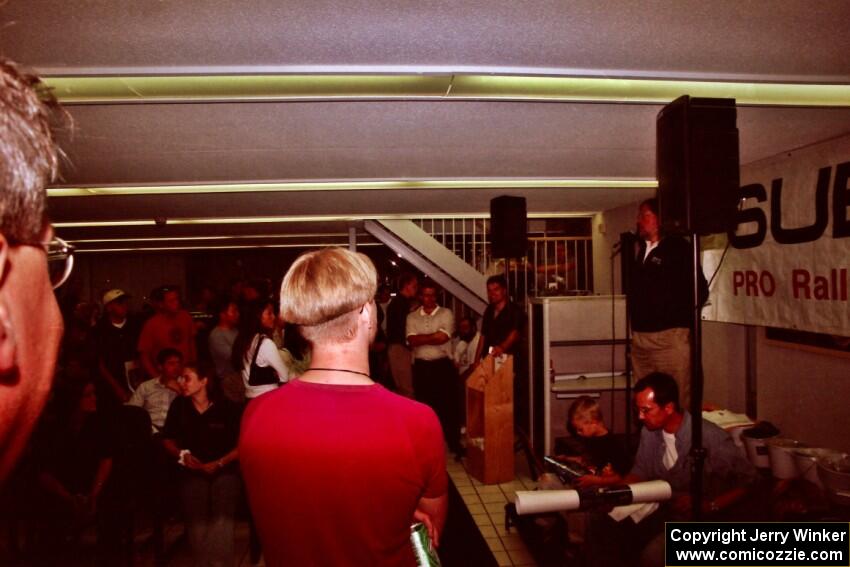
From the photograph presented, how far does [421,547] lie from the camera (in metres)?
1.16

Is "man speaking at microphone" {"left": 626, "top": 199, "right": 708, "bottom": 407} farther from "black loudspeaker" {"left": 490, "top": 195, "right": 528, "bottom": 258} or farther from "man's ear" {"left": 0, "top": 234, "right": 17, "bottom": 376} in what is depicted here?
"man's ear" {"left": 0, "top": 234, "right": 17, "bottom": 376}

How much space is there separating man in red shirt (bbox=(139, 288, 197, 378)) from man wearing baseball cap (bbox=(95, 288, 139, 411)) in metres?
0.29

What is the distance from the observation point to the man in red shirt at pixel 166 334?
494 centimetres

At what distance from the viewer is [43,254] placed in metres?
0.59

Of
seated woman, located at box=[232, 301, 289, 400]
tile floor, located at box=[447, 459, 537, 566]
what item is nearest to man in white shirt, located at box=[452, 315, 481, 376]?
tile floor, located at box=[447, 459, 537, 566]

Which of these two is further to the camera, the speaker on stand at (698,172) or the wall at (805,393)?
the wall at (805,393)

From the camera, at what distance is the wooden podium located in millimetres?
4699

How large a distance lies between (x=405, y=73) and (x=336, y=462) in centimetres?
193

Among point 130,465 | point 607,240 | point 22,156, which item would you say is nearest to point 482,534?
point 130,465

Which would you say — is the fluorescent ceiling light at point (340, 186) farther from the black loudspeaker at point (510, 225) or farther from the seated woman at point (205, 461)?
the seated woman at point (205, 461)

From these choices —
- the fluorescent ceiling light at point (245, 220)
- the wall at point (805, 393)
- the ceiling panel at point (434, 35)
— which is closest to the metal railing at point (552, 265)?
the fluorescent ceiling light at point (245, 220)

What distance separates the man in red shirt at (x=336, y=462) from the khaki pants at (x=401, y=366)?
16.0 feet

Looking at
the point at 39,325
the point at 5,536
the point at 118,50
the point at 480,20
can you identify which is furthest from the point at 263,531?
the point at 5,536

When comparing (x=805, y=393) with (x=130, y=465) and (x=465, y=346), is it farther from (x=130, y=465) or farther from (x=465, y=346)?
(x=130, y=465)
